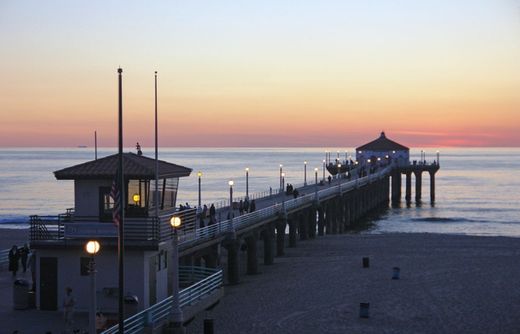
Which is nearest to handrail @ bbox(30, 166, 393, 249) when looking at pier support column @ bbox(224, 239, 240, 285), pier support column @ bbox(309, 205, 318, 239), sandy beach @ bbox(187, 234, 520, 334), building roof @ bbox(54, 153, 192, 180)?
pier support column @ bbox(224, 239, 240, 285)

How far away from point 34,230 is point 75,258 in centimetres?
129

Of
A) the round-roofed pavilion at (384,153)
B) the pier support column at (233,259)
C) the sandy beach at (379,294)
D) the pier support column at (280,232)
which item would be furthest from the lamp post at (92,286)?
the round-roofed pavilion at (384,153)

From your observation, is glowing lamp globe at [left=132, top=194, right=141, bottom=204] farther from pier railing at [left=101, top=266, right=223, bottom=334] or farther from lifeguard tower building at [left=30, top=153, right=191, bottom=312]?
pier railing at [left=101, top=266, right=223, bottom=334]

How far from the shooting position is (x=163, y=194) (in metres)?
20.2

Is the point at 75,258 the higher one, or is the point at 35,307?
the point at 75,258

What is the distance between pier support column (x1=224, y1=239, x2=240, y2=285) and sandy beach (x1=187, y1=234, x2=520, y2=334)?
57 cm

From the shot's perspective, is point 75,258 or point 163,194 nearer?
point 75,258

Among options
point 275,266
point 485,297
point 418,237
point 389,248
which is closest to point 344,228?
point 418,237

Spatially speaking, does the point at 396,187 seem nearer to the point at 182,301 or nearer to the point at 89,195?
the point at 182,301

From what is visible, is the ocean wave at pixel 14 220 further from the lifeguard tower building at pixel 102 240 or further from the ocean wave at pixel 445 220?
the lifeguard tower building at pixel 102 240

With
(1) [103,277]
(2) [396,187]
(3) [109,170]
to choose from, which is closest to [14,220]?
(2) [396,187]

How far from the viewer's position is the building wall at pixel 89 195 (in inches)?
758

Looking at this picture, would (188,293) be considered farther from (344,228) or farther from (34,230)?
(344,228)

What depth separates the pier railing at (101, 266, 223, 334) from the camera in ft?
54.1
